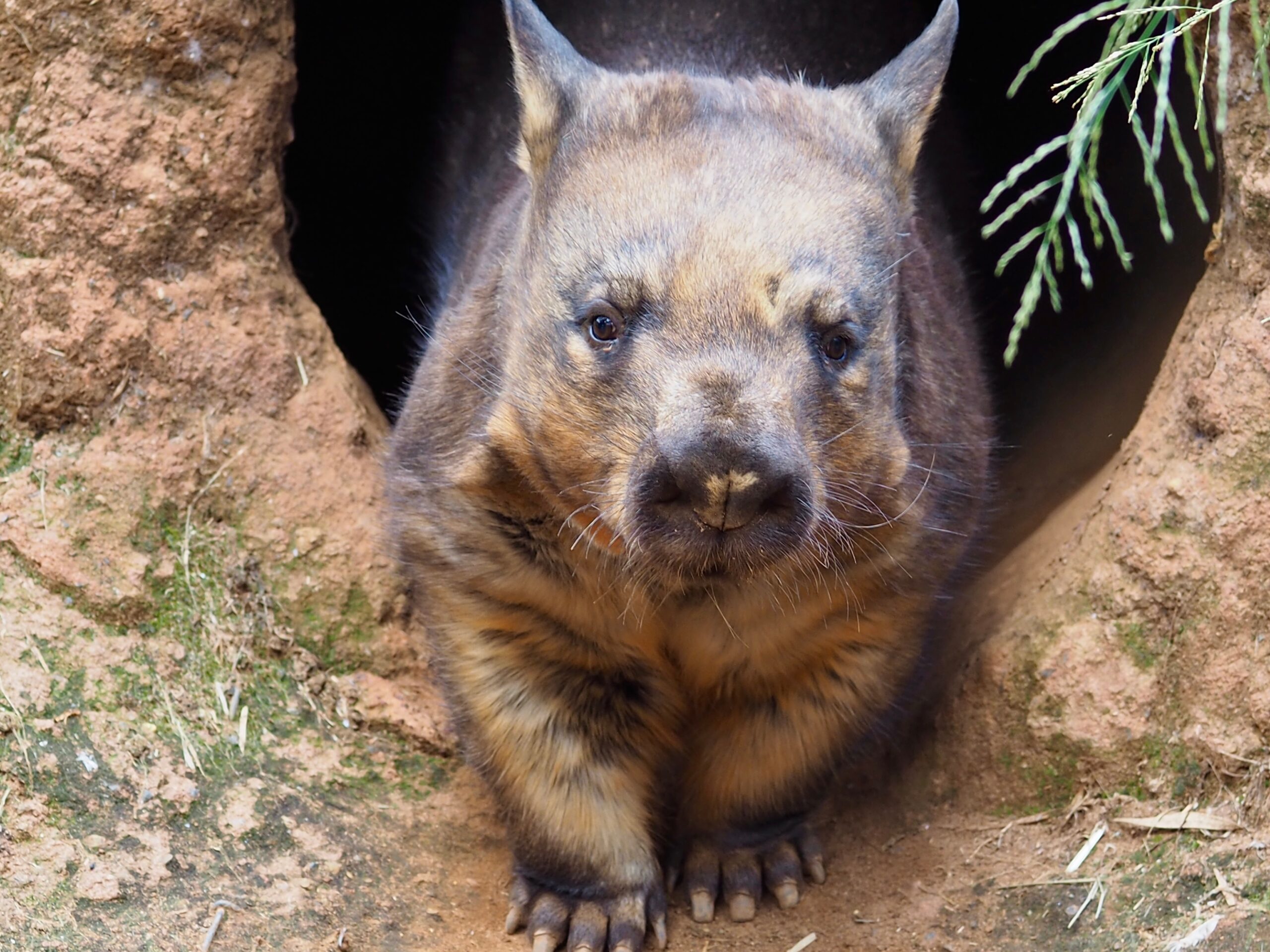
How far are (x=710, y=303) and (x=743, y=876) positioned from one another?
1.65 m

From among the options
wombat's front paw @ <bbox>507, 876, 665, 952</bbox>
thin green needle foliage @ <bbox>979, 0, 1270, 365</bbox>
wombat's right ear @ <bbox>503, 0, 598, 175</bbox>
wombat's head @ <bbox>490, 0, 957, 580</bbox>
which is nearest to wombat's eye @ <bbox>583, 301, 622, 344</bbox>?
wombat's head @ <bbox>490, 0, 957, 580</bbox>

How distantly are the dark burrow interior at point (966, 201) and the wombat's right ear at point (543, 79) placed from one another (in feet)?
4.06

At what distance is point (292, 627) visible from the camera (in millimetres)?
3873

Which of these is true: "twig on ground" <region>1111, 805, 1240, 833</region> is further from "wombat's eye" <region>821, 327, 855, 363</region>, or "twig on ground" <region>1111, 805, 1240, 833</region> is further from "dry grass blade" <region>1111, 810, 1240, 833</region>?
"wombat's eye" <region>821, 327, 855, 363</region>

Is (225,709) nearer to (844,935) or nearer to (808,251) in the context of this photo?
(844,935)

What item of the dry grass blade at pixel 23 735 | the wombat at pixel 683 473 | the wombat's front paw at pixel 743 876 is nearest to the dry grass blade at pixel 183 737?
the dry grass blade at pixel 23 735

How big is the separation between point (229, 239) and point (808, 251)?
1.97 metres

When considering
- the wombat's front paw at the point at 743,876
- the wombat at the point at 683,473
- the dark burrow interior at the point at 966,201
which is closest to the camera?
the wombat at the point at 683,473

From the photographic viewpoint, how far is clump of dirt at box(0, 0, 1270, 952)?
3.12m

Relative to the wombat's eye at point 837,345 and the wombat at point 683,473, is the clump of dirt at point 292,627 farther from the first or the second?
the wombat's eye at point 837,345

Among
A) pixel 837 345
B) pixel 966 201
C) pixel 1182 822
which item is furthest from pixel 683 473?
pixel 966 201

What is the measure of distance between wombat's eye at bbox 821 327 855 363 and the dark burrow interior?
1758mm

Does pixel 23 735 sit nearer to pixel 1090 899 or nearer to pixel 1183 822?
pixel 1090 899

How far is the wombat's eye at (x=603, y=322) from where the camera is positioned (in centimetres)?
273
